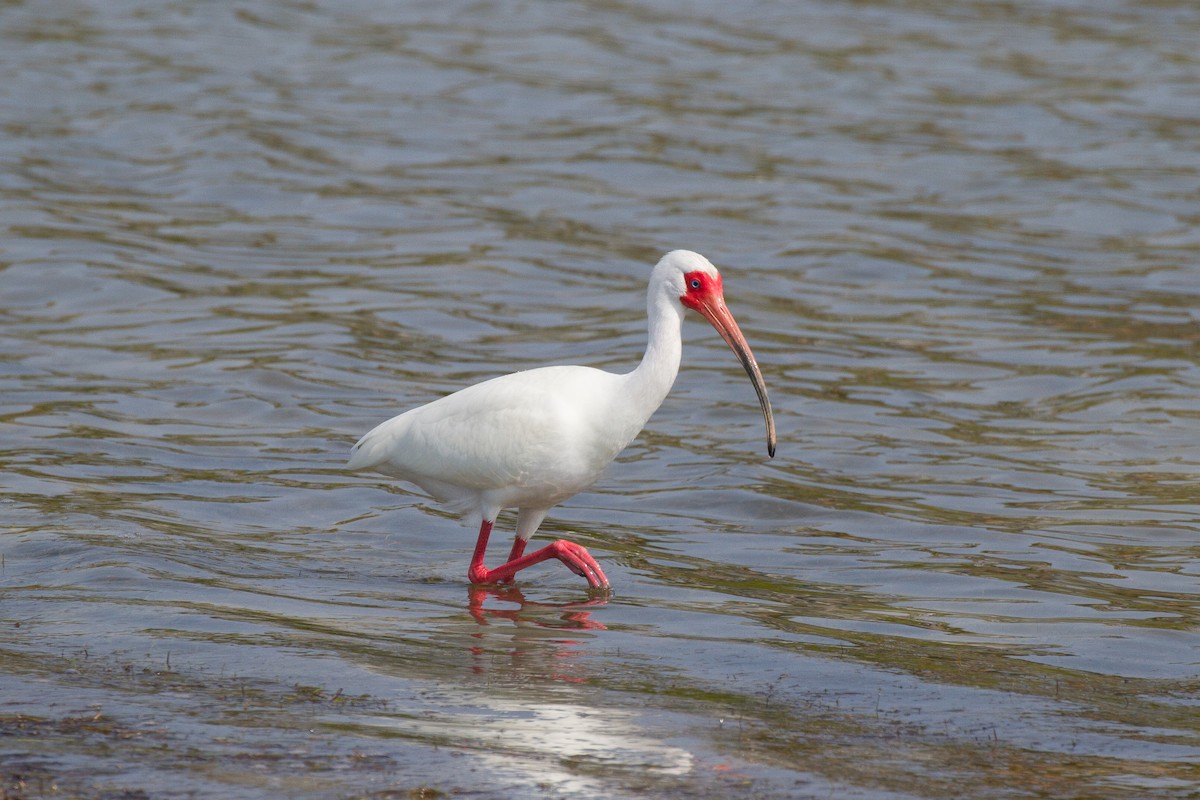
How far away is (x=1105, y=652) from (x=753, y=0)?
69.1ft

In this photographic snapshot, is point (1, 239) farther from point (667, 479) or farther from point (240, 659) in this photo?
point (240, 659)

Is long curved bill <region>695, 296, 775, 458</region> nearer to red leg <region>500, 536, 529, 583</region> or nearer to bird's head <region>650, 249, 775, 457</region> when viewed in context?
bird's head <region>650, 249, 775, 457</region>

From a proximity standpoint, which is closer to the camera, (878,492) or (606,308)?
(878,492)

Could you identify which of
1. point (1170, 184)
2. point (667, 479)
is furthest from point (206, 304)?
point (1170, 184)

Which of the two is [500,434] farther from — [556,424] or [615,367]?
[615,367]

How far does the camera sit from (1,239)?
54.1 ft

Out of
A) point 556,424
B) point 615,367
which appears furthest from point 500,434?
point 615,367

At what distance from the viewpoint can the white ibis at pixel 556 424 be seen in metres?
8.46

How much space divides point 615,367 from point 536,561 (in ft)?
17.0

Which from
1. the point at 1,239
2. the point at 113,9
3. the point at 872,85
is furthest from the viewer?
the point at 113,9

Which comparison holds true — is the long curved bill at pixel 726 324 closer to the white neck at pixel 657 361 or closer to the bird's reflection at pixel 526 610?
the white neck at pixel 657 361

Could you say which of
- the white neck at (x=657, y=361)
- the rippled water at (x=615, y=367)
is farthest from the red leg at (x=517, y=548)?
the white neck at (x=657, y=361)

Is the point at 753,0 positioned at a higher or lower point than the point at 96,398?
higher

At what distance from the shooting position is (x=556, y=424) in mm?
8406
